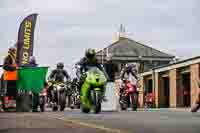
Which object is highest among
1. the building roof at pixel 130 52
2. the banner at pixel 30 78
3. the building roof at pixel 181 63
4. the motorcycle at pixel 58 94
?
the building roof at pixel 130 52

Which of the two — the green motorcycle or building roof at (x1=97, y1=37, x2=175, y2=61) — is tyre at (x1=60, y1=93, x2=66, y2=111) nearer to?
the green motorcycle

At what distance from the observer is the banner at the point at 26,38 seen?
32.3 meters

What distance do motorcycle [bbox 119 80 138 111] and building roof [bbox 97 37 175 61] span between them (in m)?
61.7

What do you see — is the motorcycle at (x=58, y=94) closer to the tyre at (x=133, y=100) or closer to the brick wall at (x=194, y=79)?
the tyre at (x=133, y=100)

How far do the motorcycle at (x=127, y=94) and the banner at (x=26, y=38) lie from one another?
13.5m

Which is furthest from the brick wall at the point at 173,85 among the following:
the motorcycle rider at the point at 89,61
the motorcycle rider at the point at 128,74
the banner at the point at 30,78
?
the motorcycle rider at the point at 89,61

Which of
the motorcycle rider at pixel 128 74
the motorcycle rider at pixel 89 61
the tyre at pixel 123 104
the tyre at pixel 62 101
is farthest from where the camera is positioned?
the motorcycle rider at pixel 128 74

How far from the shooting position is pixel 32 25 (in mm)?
34594

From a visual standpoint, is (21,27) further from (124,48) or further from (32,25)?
(124,48)

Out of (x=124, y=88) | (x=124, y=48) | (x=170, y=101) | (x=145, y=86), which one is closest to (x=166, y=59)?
(x=124, y=48)

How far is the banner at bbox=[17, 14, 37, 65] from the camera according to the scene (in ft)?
106

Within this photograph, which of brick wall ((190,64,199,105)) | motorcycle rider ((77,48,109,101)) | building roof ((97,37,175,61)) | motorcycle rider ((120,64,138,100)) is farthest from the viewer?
building roof ((97,37,175,61))

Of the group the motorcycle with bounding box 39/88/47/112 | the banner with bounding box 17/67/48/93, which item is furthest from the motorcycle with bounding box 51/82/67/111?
the banner with bounding box 17/67/48/93

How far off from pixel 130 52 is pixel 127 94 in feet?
224
